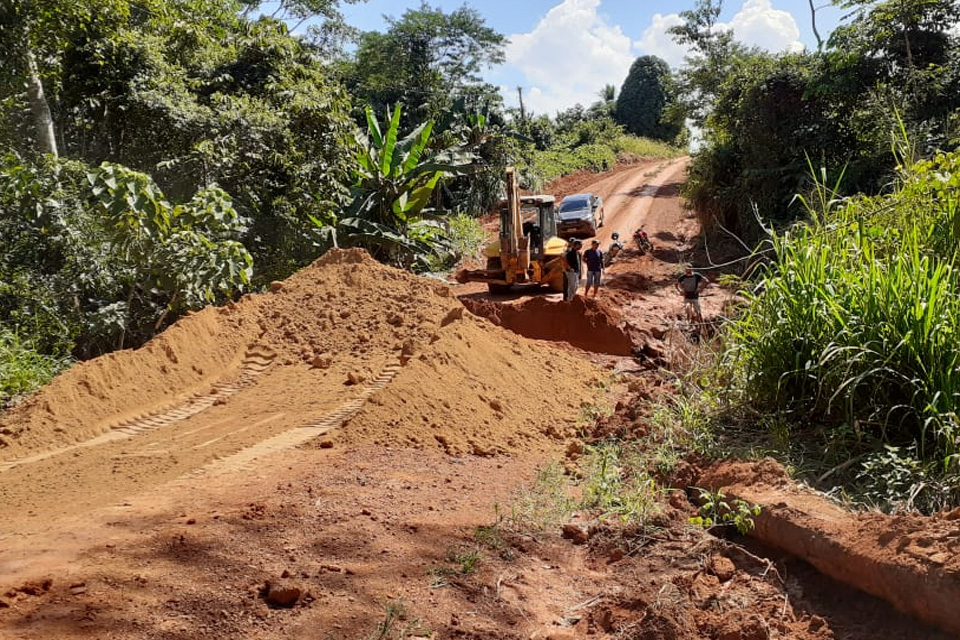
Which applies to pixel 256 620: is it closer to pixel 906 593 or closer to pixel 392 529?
pixel 392 529

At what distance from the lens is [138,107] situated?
41.3ft

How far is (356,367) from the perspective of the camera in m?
7.64

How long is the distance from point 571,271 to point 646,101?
41.3m

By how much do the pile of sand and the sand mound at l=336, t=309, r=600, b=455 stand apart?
0.6 inches

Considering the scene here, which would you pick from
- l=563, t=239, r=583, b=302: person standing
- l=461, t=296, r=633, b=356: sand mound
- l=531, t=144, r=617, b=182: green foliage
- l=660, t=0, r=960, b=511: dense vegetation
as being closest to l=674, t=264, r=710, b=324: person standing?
l=461, t=296, r=633, b=356: sand mound

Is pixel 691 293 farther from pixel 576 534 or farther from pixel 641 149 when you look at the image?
pixel 641 149

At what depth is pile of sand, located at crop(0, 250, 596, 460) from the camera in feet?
21.0

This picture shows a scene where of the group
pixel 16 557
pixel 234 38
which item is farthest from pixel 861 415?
pixel 234 38

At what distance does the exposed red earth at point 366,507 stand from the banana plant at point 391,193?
5.62 m

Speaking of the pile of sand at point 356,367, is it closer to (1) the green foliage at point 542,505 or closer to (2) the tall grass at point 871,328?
(1) the green foliage at point 542,505

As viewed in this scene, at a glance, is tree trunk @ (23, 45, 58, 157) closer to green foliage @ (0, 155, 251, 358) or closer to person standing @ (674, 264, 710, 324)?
green foliage @ (0, 155, 251, 358)

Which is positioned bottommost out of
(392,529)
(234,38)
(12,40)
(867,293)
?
(392,529)

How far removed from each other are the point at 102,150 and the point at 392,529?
12.3 m

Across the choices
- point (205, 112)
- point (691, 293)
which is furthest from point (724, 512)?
point (205, 112)
